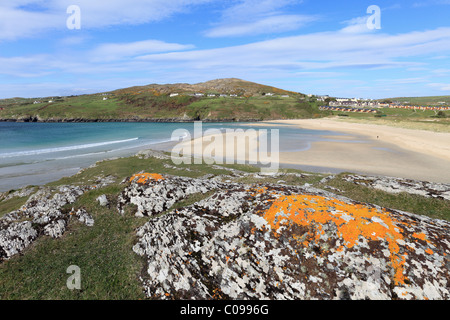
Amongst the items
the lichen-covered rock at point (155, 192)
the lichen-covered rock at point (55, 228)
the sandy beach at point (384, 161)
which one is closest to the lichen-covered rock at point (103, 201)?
A: the lichen-covered rock at point (155, 192)

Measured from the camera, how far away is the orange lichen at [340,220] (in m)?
7.21

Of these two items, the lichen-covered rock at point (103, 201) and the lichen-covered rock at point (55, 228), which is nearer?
the lichen-covered rock at point (55, 228)

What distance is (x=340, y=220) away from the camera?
792 centimetres

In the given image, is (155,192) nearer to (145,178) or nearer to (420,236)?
(145,178)

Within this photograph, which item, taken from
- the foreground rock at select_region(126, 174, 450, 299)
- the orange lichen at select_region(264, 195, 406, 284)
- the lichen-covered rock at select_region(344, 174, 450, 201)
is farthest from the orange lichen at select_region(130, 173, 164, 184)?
the lichen-covered rock at select_region(344, 174, 450, 201)

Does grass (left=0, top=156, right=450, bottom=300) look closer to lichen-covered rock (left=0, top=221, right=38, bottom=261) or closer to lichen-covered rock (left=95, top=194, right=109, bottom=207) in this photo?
lichen-covered rock (left=95, top=194, right=109, bottom=207)

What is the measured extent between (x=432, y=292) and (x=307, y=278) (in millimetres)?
3195

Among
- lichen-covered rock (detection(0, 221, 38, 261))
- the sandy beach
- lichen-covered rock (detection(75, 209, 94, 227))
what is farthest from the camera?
the sandy beach

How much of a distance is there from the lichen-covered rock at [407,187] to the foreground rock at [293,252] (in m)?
8.71

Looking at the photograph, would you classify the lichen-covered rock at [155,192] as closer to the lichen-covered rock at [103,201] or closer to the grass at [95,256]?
the grass at [95,256]

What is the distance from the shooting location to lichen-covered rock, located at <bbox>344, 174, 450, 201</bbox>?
15.1 metres

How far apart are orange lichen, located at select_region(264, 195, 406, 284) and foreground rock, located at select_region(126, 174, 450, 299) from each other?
3 cm

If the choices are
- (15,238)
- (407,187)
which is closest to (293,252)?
(15,238)
